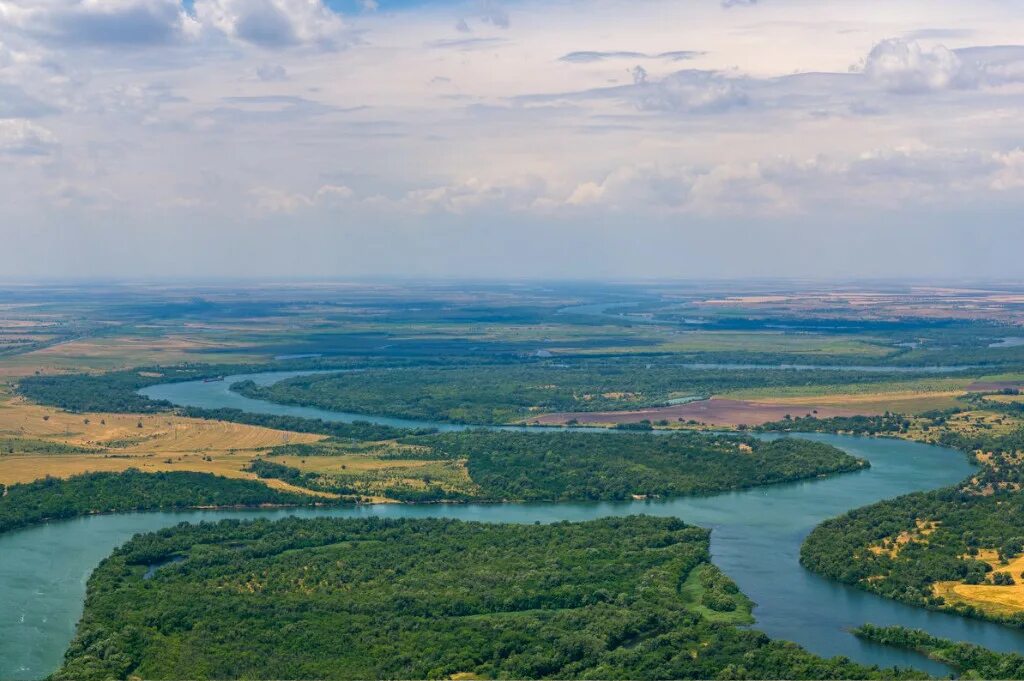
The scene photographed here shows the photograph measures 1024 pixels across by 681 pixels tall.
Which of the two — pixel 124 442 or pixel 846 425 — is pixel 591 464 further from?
pixel 124 442

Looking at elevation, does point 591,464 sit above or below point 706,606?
above

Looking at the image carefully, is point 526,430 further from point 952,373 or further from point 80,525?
point 952,373

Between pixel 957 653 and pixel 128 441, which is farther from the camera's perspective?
pixel 128 441

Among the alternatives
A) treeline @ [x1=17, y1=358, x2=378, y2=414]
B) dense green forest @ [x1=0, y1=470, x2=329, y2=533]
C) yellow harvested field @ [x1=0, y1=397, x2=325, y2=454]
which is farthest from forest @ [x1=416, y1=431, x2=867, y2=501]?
treeline @ [x1=17, y1=358, x2=378, y2=414]

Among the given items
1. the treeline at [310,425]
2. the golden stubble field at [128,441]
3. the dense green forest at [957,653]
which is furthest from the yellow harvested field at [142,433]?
the dense green forest at [957,653]

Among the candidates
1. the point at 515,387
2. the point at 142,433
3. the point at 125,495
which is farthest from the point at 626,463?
the point at 515,387

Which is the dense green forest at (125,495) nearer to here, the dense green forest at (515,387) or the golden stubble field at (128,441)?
the golden stubble field at (128,441)

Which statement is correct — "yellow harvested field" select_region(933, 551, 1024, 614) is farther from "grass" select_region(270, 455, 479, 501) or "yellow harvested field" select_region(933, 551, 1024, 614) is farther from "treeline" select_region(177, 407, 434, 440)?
"treeline" select_region(177, 407, 434, 440)
